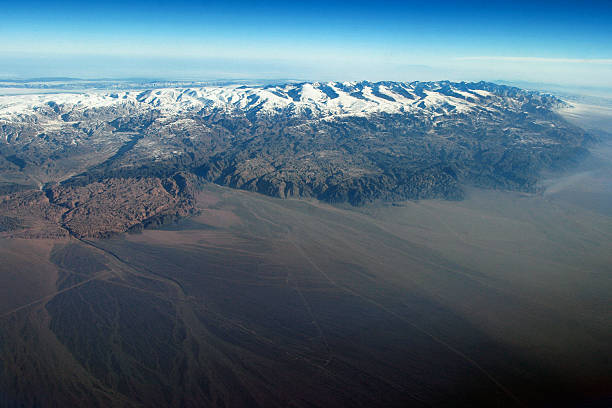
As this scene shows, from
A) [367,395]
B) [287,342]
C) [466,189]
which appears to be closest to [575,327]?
[367,395]

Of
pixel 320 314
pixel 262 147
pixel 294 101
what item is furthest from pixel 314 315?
pixel 294 101

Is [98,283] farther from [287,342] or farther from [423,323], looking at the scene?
[423,323]

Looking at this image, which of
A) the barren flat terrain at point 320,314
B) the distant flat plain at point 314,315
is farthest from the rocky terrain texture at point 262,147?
the barren flat terrain at point 320,314

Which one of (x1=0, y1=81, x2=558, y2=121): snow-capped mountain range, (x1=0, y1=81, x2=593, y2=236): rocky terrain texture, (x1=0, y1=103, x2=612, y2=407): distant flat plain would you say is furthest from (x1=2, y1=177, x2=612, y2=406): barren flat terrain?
(x1=0, y1=81, x2=558, y2=121): snow-capped mountain range

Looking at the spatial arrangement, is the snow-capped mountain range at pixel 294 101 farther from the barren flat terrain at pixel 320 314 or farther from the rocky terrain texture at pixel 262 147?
the barren flat terrain at pixel 320 314

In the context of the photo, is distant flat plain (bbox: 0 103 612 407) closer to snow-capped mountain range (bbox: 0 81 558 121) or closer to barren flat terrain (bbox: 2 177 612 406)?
barren flat terrain (bbox: 2 177 612 406)

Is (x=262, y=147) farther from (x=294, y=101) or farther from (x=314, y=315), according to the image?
(x=314, y=315)
